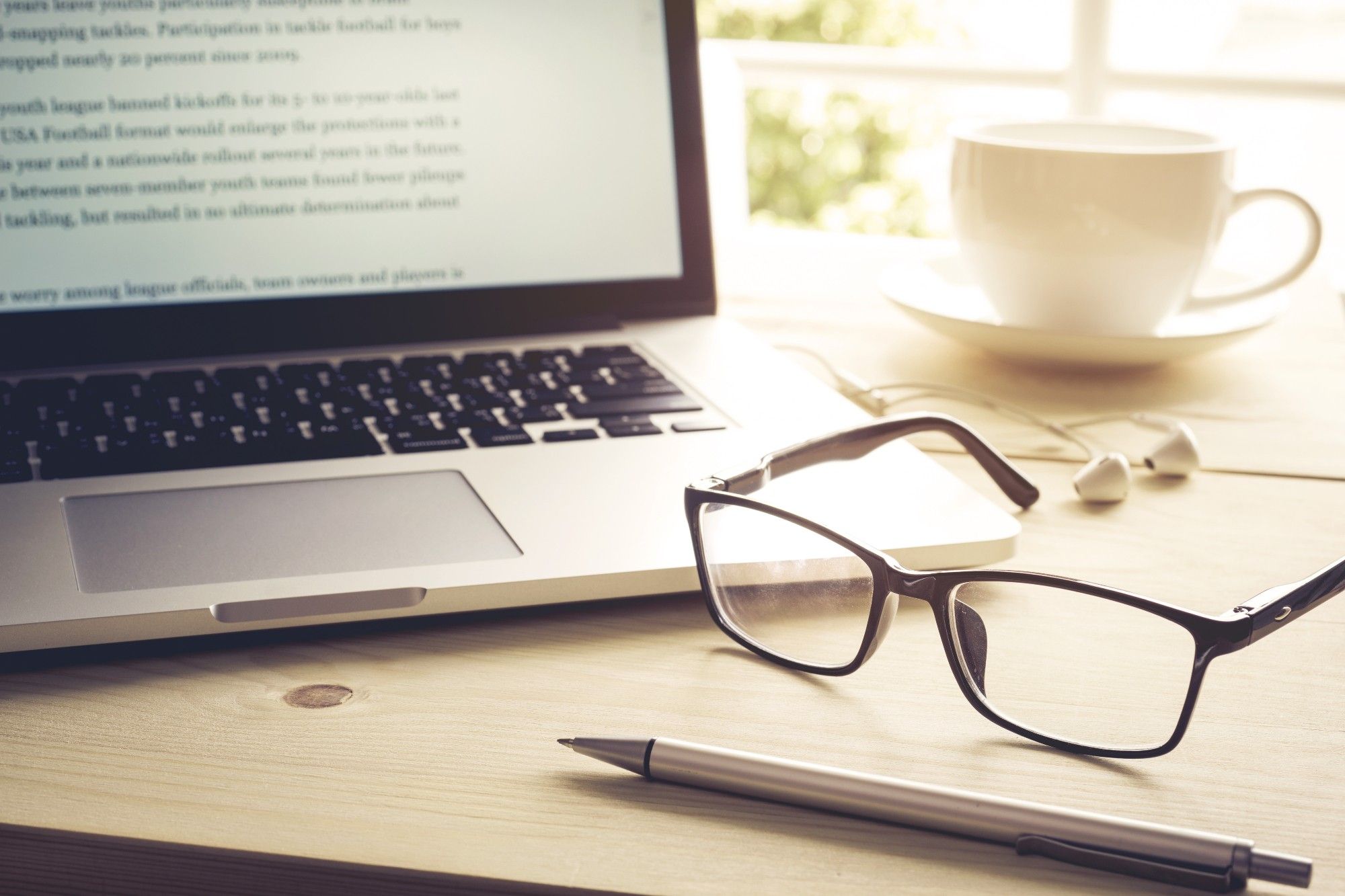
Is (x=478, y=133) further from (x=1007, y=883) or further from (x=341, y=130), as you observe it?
(x=1007, y=883)

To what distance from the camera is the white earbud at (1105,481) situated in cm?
55

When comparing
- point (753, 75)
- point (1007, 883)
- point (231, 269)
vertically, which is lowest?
point (1007, 883)

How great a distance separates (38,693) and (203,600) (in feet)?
0.19

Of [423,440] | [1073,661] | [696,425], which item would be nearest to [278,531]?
[423,440]

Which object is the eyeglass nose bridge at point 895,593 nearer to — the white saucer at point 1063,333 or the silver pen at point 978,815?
the silver pen at point 978,815

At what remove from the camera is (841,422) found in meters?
0.58

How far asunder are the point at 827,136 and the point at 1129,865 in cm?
385

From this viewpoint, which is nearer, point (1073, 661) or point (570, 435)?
point (1073, 661)

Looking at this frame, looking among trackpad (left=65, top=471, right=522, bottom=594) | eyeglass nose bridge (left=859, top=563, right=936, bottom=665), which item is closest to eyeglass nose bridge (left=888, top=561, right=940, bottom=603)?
eyeglass nose bridge (left=859, top=563, right=936, bottom=665)

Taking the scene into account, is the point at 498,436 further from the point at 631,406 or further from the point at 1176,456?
the point at 1176,456

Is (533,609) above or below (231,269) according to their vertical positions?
below

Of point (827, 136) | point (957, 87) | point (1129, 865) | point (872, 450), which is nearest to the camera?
point (1129, 865)

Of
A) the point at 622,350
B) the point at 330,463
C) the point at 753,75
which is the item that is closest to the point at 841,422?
the point at 622,350

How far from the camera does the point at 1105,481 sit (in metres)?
0.55
